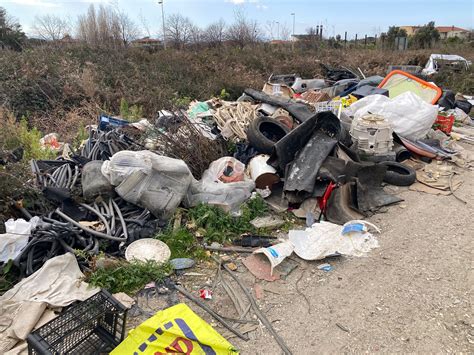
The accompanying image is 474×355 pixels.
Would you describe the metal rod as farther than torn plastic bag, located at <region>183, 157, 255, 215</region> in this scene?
No

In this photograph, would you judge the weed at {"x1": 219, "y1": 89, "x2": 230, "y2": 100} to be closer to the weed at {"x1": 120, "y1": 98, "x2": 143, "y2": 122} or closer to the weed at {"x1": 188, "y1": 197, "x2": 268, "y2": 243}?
the weed at {"x1": 120, "y1": 98, "x2": 143, "y2": 122}

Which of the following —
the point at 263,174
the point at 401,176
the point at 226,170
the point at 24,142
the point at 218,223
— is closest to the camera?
the point at 218,223

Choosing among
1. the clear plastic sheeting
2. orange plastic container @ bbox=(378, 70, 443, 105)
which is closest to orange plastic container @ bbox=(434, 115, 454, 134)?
orange plastic container @ bbox=(378, 70, 443, 105)

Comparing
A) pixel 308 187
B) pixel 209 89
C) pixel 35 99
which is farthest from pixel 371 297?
pixel 35 99

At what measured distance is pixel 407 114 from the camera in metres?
6.16

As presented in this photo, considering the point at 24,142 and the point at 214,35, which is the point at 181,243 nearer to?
the point at 24,142

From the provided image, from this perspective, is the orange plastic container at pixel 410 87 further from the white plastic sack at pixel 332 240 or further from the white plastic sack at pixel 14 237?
the white plastic sack at pixel 14 237

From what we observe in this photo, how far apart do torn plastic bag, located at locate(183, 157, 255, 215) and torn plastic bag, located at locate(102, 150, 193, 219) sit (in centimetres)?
22

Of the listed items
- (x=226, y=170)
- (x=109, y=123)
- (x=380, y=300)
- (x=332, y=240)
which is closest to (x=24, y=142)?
(x=109, y=123)

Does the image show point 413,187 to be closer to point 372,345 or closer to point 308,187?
point 308,187

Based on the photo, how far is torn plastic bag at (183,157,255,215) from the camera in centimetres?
423

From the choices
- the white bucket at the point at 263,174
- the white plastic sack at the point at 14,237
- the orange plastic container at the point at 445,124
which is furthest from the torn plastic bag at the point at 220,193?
the orange plastic container at the point at 445,124

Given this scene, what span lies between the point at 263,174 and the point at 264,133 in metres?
1.18

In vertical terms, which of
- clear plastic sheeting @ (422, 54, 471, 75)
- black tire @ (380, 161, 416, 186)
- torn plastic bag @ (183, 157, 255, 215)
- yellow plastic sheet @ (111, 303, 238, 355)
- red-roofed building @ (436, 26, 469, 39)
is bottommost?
yellow plastic sheet @ (111, 303, 238, 355)
